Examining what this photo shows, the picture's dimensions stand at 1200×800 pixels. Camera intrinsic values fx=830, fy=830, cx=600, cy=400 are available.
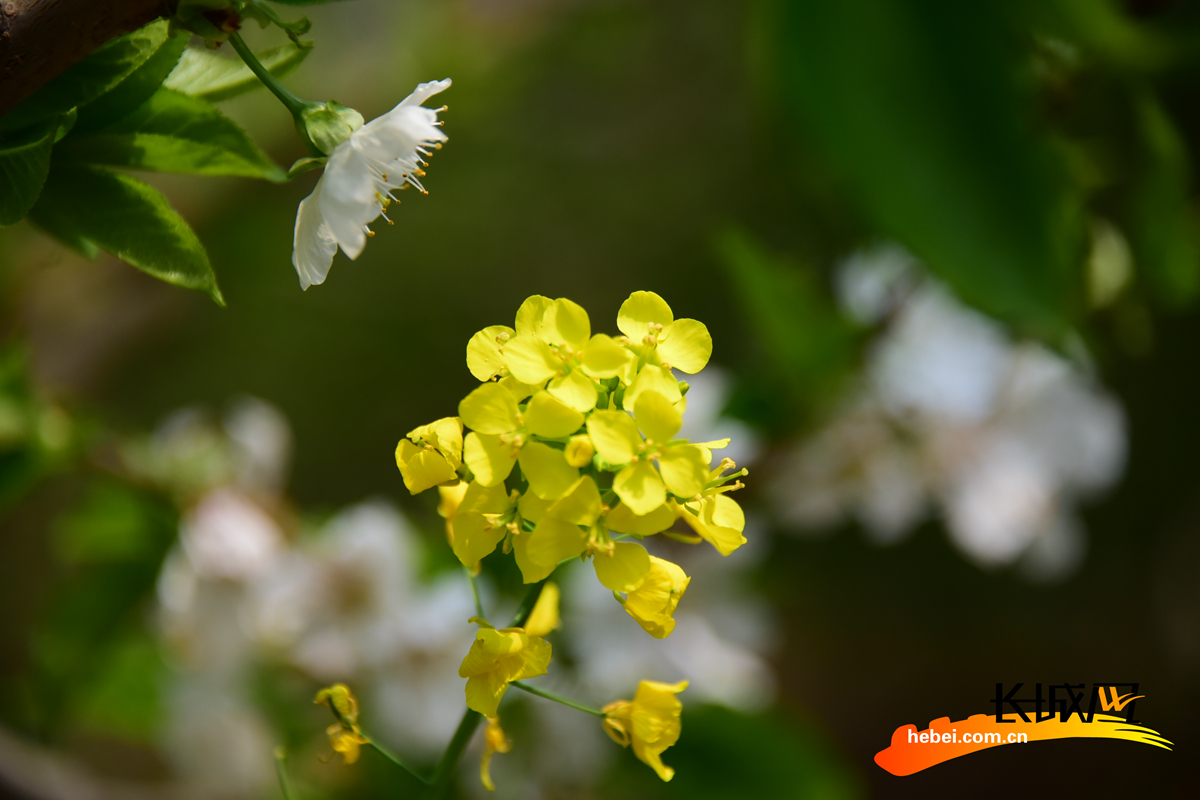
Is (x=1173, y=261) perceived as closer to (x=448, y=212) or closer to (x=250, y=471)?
(x=250, y=471)

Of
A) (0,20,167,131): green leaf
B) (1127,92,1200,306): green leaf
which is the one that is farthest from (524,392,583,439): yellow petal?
(1127,92,1200,306): green leaf

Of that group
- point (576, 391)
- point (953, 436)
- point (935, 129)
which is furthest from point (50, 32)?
point (953, 436)

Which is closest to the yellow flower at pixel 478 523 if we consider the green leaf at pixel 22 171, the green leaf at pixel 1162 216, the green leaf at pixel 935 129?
the green leaf at pixel 22 171

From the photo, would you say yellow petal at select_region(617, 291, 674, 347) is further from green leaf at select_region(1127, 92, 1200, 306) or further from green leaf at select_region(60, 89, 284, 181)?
green leaf at select_region(1127, 92, 1200, 306)

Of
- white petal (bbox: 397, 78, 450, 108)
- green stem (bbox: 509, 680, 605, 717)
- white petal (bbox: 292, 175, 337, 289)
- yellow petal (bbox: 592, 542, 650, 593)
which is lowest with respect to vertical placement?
green stem (bbox: 509, 680, 605, 717)

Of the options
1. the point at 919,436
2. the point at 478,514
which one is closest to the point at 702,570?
the point at 919,436

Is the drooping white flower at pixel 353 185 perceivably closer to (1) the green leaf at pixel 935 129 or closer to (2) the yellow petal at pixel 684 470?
(2) the yellow petal at pixel 684 470
